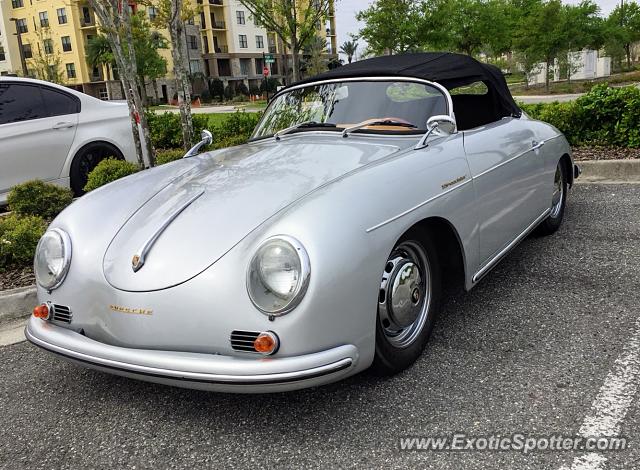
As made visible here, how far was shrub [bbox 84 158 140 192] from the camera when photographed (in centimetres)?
604

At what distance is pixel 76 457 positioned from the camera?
7.82 ft

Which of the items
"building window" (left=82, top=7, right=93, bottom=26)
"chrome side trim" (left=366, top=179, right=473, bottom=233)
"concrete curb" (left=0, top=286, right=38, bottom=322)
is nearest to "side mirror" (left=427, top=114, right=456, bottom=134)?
"chrome side trim" (left=366, top=179, right=473, bottom=233)

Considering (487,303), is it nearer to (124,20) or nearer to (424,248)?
(424,248)

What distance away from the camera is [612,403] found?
245 cm

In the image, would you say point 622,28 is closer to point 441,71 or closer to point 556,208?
point 556,208

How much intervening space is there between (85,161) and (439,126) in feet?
15.7

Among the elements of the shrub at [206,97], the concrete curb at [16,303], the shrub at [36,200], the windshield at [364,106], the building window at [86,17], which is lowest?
the concrete curb at [16,303]

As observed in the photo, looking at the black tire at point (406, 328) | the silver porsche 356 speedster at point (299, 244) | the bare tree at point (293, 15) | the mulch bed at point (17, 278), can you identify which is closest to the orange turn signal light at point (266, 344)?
the silver porsche 356 speedster at point (299, 244)

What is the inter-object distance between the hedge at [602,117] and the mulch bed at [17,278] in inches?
244

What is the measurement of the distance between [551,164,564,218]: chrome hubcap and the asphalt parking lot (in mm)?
1367

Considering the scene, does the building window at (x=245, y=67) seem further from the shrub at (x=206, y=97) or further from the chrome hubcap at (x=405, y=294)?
the chrome hubcap at (x=405, y=294)

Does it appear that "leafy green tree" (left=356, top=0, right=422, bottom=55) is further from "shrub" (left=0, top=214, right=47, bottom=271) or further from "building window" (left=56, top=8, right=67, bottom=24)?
"building window" (left=56, top=8, right=67, bottom=24)

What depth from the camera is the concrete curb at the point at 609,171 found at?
256 inches

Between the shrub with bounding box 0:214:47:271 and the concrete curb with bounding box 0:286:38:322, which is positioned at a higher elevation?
the shrub with bounding box 0:214:47:271
